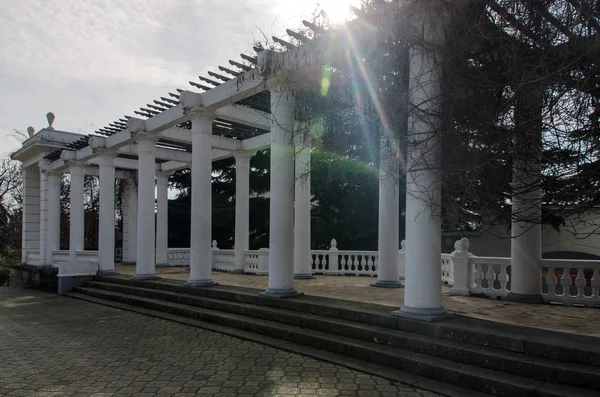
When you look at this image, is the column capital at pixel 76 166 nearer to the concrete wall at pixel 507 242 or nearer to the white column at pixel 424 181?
the white column at pixel 424 181

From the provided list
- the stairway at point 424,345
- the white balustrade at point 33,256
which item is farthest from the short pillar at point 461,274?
the white balustrade at point 33,256

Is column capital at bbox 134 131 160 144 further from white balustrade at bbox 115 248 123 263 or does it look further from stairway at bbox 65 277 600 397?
white balustrade at bbox 115 248 123 263

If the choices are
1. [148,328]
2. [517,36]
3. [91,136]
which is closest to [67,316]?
[148,328]

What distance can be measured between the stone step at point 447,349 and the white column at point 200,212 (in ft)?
6.43

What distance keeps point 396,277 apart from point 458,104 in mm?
6288

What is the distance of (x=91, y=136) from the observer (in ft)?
49.1

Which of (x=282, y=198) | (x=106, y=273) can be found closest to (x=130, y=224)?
(x=106, y=273)

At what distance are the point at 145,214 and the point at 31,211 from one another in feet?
35.2

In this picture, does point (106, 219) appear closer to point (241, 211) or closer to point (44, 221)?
point (241, 211)

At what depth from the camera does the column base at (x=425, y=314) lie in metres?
6.19

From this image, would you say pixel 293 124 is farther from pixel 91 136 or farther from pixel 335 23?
pixel 91 136

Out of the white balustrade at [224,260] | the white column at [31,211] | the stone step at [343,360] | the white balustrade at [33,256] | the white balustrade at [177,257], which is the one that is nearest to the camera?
the stone step at [343,360]

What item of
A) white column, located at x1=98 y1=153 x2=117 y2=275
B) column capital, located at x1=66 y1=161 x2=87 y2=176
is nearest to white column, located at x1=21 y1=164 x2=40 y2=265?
column capital, located at x1=66 y1=161 x2=87 y2=176

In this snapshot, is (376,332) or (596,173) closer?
(596,173)
